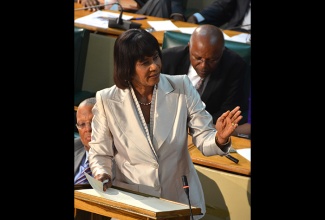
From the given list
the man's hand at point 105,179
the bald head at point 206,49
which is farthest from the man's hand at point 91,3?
the man's hand at point 105,179

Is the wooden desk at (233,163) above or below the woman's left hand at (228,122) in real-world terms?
below

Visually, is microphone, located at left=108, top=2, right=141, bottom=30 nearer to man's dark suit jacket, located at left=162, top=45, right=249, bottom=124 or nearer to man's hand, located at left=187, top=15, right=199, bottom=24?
man's hand, located at left=187, top=15, right=199, bottom=24

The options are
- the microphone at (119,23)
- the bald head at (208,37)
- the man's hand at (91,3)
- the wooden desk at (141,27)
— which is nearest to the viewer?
the bald head at (208,37)

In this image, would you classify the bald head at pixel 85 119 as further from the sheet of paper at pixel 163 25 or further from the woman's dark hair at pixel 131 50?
the sheet of paper at pixel 163 25

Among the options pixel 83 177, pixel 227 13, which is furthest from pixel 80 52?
pixel 227 13

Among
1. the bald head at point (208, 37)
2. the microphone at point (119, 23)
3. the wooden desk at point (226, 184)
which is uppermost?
the bald head at point (208, 37)

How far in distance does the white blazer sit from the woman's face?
0.07m

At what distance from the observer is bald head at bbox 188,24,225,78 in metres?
3.42

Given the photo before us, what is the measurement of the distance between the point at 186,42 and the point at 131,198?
1.32m

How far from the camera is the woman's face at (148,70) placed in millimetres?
2898
